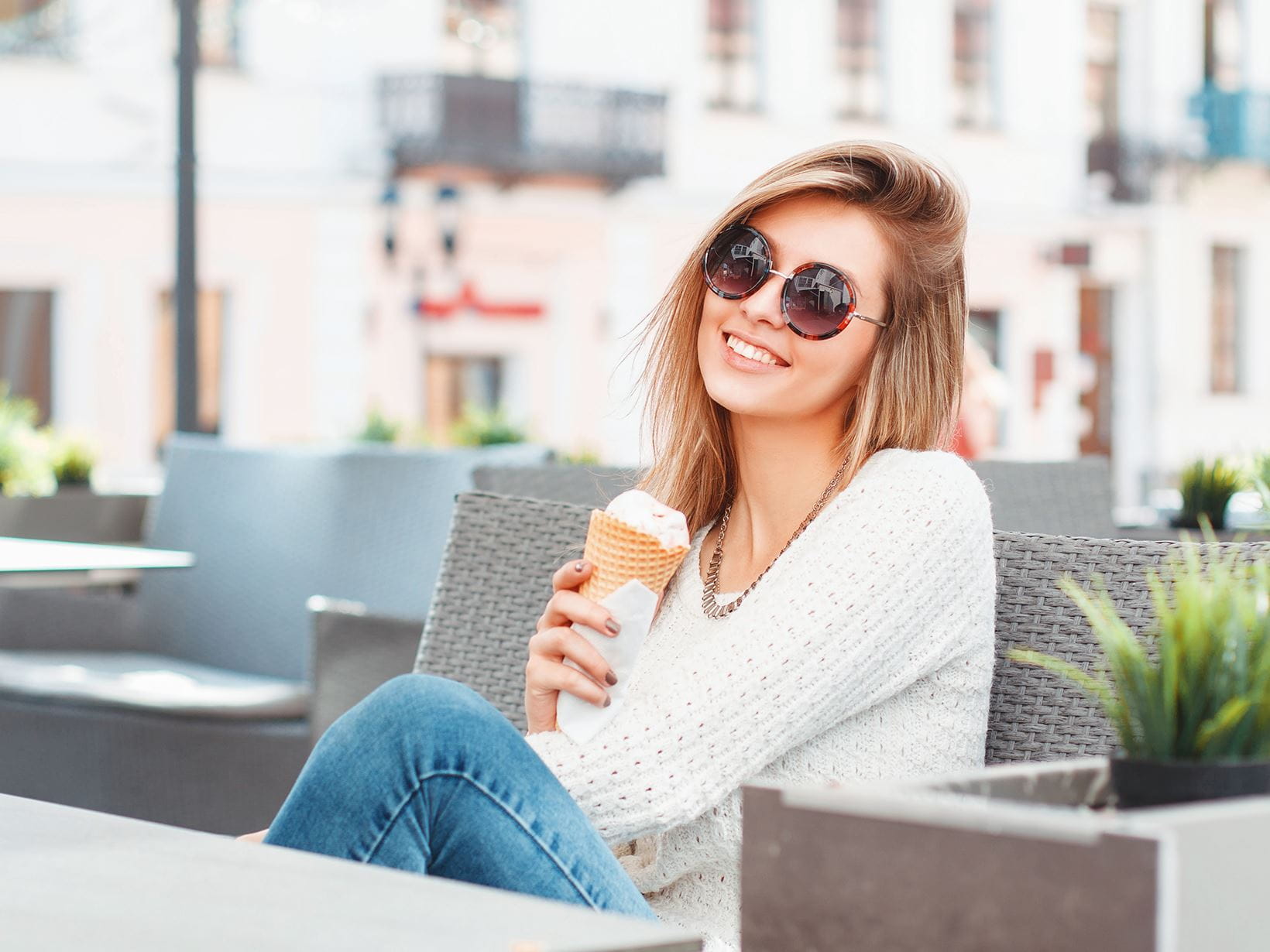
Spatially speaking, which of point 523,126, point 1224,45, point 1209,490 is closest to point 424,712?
point 1209,490

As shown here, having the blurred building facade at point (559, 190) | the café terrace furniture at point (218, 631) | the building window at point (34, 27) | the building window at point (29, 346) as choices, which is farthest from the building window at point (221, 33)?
the café terrace furniture at point (218, 631)

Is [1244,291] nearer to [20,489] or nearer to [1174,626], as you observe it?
[20,489]

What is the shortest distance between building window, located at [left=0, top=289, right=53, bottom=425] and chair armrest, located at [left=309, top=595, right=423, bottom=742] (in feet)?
42.6

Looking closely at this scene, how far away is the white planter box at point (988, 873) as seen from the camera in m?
0.76

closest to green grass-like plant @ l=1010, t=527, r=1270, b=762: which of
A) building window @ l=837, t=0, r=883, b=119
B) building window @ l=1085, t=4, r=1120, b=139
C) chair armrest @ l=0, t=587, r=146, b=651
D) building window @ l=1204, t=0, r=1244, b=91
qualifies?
chair armrest @ l=0, t=587, r=146, b=651

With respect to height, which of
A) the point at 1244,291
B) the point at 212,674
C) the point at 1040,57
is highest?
the point at 1040,57

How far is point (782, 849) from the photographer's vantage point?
0.86 m

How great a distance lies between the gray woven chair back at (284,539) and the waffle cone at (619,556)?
6.25ft

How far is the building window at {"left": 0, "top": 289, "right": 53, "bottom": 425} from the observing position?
15258 mm

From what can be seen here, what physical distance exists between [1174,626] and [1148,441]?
64.8 feet

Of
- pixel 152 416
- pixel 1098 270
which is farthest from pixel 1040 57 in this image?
pixel 152 416

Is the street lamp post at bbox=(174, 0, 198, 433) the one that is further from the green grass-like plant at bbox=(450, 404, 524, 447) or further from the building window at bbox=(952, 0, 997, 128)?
the building window at bbox=(952, 0, 997, 128)

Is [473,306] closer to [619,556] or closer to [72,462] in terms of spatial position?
[72,462]

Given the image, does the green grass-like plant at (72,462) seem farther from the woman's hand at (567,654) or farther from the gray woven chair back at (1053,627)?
the gray woven chair back at (1053,627)
